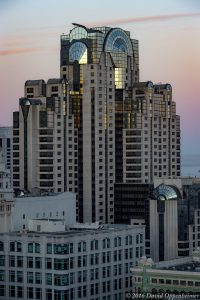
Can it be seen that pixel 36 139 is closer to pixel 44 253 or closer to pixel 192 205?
pixel 192 205

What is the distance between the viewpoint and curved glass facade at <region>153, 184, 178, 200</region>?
111 m

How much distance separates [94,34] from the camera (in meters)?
124

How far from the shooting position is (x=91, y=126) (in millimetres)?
122562

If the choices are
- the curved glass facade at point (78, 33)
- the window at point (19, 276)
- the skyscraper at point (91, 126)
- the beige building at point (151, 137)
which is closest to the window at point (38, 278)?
the window at point (19, 276)

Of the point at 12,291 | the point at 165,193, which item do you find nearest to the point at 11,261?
the point at 12,291

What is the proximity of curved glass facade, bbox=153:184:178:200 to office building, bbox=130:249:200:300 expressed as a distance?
19010 millimetres

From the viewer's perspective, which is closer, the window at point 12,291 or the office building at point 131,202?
the window at point 12,291

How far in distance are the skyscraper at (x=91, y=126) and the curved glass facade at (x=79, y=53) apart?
0.10 metres

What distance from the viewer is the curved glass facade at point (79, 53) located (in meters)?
124

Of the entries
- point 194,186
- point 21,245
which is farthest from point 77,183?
point 21,245

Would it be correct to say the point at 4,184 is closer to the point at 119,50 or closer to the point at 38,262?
the point at 38,262

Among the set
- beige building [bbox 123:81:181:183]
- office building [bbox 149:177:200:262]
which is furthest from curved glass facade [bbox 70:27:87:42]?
office building [bbox 149:177:200:262]

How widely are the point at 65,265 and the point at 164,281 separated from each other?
757cm

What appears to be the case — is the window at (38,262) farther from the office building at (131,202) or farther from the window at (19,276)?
the office building at (131,202)
